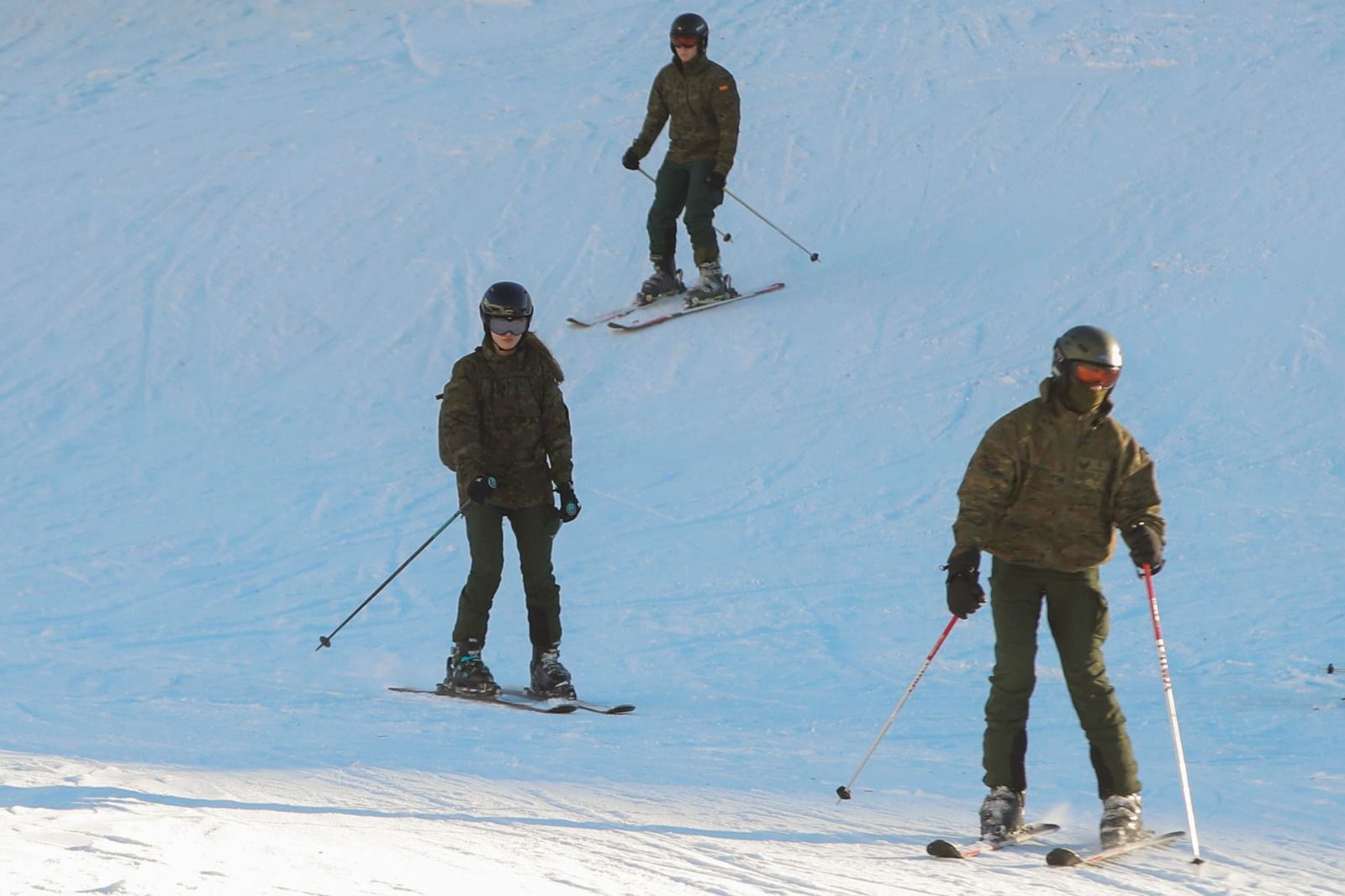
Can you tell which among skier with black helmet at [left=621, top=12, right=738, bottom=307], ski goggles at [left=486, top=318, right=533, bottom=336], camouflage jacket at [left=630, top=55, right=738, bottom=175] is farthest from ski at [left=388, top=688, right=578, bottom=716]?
camouflage jacket at [left=630, top=55, right=738, bottom=175]

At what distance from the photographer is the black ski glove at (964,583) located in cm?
470

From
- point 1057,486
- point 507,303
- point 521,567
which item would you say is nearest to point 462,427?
point 507,303

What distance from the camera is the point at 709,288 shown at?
39.3 ft

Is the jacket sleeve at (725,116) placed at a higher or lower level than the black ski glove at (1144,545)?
higher

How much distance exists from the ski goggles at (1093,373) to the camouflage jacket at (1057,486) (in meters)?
0.11

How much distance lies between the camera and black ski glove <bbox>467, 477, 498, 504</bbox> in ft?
21.3

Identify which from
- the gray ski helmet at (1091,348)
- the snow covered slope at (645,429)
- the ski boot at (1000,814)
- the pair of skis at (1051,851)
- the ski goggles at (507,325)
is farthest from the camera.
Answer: the ski goggles at (507,325)

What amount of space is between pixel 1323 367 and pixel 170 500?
22.9 feet

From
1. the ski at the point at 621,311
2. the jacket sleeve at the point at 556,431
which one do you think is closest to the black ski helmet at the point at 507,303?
the jacket sleeve at the point at 556,431

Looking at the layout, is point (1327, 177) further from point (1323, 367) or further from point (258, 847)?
point (258, 847)

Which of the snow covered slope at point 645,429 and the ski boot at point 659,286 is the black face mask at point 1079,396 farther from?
the ski boot at point 659,286

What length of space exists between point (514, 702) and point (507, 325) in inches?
62.5

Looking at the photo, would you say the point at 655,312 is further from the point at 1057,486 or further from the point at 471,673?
the point at 1057,486

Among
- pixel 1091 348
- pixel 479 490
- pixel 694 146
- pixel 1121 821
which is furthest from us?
pixel 694 146
